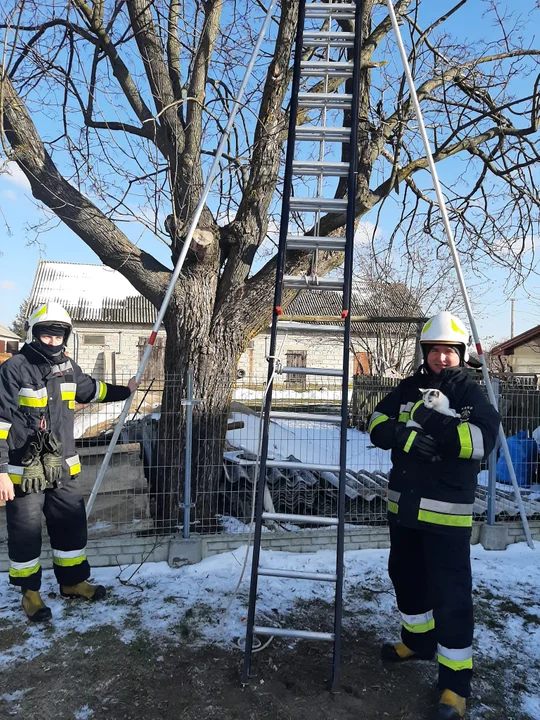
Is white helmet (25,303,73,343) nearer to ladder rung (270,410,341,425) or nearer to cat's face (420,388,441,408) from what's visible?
ladder rung (270,410,341,425)

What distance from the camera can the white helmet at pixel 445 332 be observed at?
2.87 meters

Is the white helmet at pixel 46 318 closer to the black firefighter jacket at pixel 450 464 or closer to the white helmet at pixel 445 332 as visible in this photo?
the black firefighter jacket at pixel 450 464

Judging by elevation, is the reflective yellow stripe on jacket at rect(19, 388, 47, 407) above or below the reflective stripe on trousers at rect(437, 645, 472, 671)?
above

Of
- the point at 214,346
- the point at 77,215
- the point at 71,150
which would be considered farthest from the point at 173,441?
the point at 71,150

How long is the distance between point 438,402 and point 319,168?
68.7 inches

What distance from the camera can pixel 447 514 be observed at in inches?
105

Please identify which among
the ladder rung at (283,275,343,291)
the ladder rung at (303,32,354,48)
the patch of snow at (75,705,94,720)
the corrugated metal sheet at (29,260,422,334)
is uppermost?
the corrugated metal sheet at (29,260,422,334)

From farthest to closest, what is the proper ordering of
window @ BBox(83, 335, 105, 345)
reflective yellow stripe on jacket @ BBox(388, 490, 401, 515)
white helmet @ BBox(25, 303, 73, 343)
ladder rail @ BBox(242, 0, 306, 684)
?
window @ BBox(83, 335, 105, 345), white helmet @ BBox(25, 303, 73, 343), reflective yellow stripe on jacket @ BBox(388, 490, 401, 515), ladder rail @ BBox(242, 0, 306, 684)

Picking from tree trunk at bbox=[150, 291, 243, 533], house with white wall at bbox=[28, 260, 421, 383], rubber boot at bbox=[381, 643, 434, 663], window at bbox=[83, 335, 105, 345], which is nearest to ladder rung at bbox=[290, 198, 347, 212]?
tree trunk at bbox=[150, 291, 243, 533]

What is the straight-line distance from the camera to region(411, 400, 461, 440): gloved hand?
259cm

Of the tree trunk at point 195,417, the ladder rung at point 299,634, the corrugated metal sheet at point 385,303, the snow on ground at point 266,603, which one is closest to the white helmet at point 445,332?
the ladder rung at point 299,634

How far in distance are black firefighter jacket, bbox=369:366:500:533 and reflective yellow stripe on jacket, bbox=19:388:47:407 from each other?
2.21 metres

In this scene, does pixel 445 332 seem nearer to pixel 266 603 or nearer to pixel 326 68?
pixel 326 68

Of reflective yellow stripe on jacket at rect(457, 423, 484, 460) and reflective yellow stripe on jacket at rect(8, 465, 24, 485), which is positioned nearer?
reflective yellow stripe on jacket at rect(457, 423, 484, 460)
